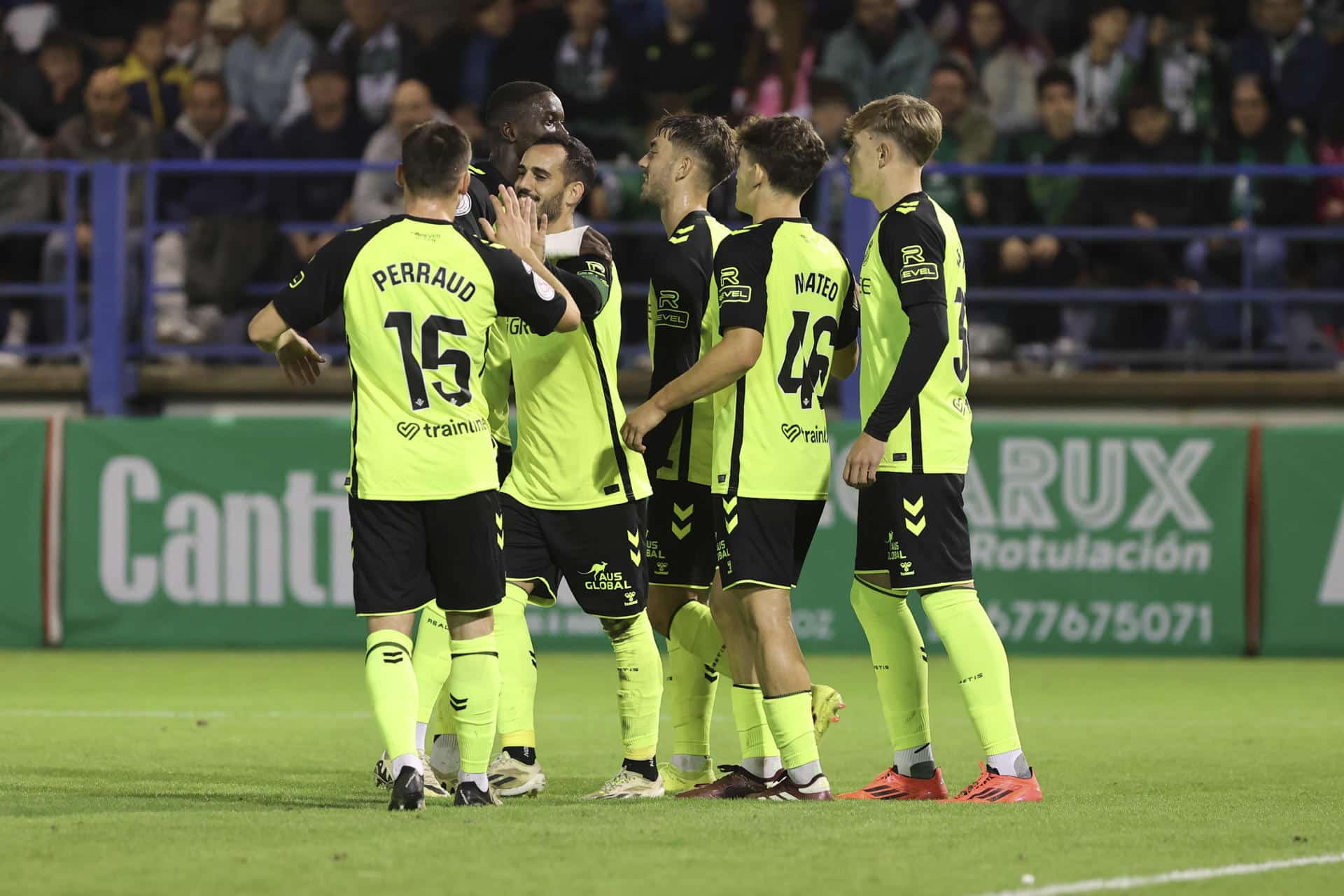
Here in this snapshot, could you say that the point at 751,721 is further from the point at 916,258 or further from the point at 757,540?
the point at 916,258

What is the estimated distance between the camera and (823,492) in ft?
21.5

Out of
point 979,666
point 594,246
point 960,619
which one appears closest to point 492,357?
point 594,246

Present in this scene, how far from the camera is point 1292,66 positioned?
1408cm

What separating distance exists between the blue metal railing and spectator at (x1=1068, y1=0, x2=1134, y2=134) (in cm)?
118

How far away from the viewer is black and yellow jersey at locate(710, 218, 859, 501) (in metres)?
6.45

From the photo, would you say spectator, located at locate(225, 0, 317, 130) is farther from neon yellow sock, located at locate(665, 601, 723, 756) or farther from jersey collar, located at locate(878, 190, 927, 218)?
jersey collar, located at locate(878, 190, 927, 218)

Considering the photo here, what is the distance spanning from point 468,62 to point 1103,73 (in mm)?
4642

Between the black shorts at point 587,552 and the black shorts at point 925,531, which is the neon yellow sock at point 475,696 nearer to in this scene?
the black shorts at point 587,552

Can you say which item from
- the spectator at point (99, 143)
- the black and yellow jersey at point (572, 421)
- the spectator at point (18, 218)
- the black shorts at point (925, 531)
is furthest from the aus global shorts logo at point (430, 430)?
the spectator at point (99, 143)

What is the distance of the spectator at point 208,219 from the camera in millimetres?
12898

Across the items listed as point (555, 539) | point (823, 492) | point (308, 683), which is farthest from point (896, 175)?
point (308, 683)

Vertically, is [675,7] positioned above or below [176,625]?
above

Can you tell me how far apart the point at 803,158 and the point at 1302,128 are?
26.6 feet

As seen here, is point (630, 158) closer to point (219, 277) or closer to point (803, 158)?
point (219, 277)
